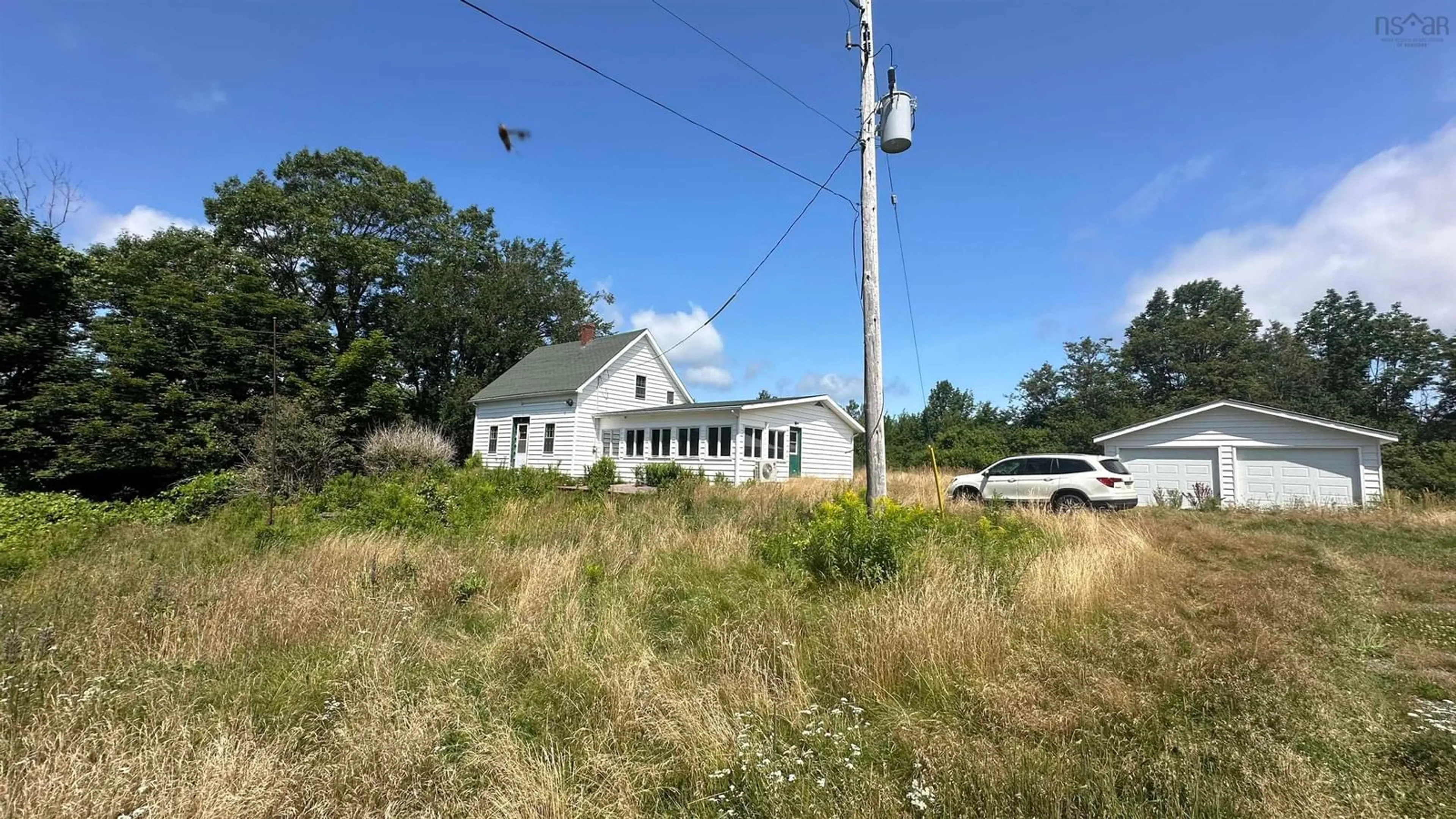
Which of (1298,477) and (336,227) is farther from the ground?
(336,227)

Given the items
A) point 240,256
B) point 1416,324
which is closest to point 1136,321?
point 1416,324

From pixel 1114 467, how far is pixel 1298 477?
Answer: 7.21 meters

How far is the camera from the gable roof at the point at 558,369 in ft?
77.9

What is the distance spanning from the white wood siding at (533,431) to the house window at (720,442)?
6.10 meters

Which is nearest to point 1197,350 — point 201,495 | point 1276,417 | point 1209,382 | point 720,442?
point 1209,382

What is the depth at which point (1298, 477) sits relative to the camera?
49.6 ft

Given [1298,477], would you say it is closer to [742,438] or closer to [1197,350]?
[742,438]

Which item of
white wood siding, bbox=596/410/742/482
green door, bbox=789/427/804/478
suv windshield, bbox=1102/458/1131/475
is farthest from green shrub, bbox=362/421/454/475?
suv windshield, bbox=1102/458/1131/475

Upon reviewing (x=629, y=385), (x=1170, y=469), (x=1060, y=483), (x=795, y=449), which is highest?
(x=629, y=385)

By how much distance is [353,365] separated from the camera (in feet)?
66.2

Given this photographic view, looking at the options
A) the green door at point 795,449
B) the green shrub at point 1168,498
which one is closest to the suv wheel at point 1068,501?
the green shrub at point 1168,498

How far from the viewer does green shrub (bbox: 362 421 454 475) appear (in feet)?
54.3

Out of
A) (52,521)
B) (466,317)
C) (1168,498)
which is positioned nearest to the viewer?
(52,521)

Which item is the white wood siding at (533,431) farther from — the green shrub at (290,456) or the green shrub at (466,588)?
the green shrub at (466,588)
